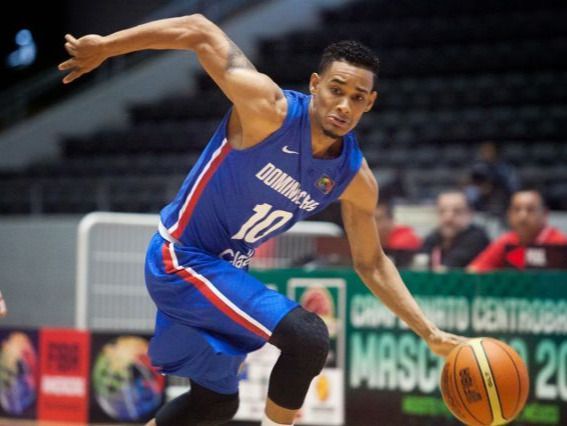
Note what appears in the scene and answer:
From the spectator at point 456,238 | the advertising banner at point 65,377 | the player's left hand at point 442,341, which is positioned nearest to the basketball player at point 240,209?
the player's left hand at point 442,341

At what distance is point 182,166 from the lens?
14172mm

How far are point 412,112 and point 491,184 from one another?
4214 millimetres

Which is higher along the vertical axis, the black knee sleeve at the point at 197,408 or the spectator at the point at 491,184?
the spectator at the point at 491,184

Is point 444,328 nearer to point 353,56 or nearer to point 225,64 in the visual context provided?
point 353,56

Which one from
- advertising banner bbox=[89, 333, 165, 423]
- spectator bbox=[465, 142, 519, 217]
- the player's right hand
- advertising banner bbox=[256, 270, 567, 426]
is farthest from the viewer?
spectator bbox=[465, 142, 519, 217]

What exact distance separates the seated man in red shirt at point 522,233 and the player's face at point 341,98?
3409mm

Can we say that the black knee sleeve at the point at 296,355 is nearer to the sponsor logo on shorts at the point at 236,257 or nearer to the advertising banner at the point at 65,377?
the sponsor logo on shorts at the point at 236,257

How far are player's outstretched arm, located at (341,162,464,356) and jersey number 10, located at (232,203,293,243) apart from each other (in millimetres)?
341

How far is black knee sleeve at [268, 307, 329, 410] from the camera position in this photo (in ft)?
12.1

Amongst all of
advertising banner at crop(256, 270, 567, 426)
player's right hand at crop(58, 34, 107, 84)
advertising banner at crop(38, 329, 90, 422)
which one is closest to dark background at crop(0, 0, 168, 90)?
advertising banner at crop(38, 329, 90, 422)

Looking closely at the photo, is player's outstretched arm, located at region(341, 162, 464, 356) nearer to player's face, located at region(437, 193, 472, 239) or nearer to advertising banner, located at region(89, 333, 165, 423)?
player's face, located at region(437, 193, 472, 239)

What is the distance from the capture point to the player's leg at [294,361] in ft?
12.1

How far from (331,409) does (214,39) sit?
12.4 feet

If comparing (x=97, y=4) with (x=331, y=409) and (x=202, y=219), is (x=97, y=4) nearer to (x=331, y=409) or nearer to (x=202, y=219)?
(x=331, y=409)
